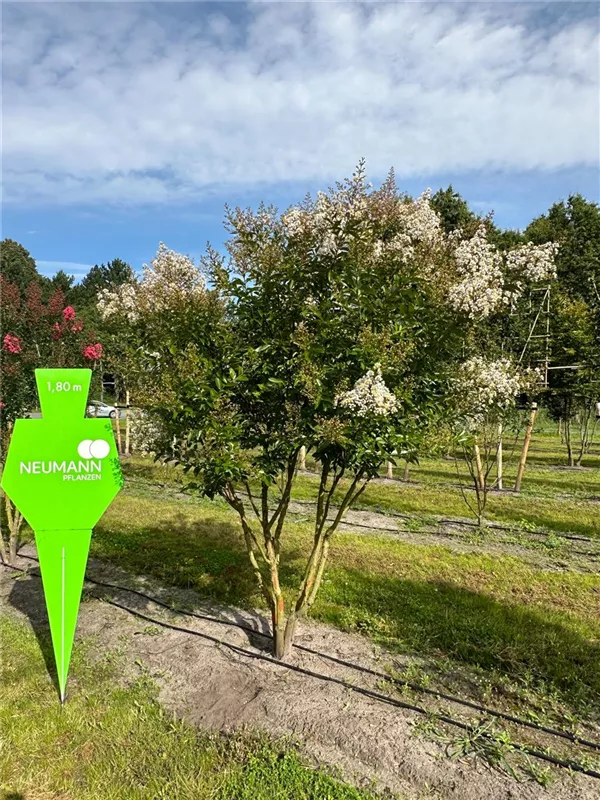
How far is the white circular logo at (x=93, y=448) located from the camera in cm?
364

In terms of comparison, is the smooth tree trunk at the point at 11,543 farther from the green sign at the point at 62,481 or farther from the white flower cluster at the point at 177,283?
the white flower cluster at the point at 177,283

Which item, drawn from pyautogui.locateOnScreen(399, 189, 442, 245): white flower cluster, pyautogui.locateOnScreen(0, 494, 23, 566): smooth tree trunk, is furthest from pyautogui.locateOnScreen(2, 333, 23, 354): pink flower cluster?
pyautogui.locateOnScreen(399, 189, 442, 245): white flower cluster

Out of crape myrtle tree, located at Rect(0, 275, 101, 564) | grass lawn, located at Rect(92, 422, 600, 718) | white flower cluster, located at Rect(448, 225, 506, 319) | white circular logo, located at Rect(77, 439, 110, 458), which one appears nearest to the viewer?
white circular logo, located at Rect(77, 439, 110, 458)

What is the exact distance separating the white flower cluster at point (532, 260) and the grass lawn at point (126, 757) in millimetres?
5715

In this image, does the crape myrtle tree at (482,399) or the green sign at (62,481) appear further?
the crape myrtle tree at (482,399)

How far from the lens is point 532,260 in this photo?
6438 millimetres

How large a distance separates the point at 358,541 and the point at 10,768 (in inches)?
191

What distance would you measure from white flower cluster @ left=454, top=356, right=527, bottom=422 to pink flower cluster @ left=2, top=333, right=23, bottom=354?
5.27m

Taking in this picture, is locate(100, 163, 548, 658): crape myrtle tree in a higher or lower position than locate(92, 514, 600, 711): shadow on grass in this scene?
higher

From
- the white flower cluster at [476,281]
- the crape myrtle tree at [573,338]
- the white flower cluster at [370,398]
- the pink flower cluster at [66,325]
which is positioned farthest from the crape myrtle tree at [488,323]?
the pink flower cluster at [66,325]

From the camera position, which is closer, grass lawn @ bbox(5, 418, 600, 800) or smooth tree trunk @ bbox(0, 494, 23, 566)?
grass lawn @ bbox(5, 418, 600, 800)

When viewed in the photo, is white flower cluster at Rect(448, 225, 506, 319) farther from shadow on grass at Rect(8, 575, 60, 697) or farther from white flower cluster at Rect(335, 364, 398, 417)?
shadow on grass at Rect(8, 575, 60, 697)

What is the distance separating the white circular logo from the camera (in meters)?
3.64

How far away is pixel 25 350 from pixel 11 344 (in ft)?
1.60
